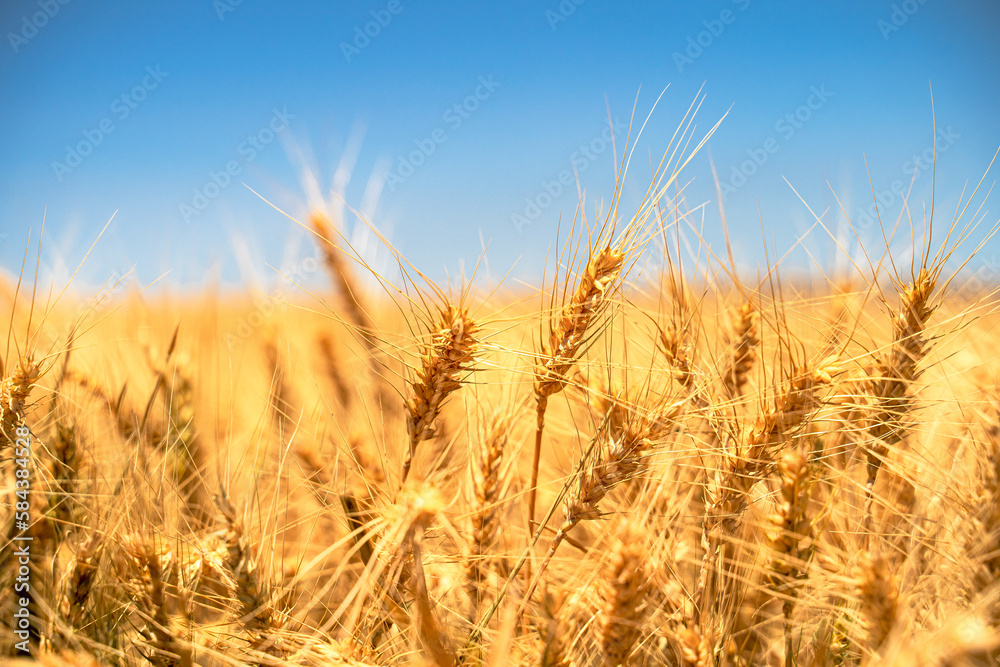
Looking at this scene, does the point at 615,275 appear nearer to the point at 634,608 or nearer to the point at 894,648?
the point at 634,608

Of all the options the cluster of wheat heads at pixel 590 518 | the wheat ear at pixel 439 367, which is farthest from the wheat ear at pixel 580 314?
the wheat ear at pixel 439 367

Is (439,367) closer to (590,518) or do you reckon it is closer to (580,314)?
(580,314)

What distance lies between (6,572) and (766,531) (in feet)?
6.25

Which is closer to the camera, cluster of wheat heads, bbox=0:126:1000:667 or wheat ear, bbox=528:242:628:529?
cluster of wheat heads, bbox=0:126:1000:667

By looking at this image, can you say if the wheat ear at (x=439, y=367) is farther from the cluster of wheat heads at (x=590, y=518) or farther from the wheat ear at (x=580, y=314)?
the wheat ear at (x=580, y=314)

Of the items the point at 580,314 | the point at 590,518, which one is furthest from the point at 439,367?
the point at 590,518

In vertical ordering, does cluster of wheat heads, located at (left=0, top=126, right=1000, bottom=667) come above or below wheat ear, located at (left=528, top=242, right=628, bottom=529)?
below

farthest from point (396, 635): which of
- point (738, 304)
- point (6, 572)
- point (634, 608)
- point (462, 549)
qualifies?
point (738, 304)

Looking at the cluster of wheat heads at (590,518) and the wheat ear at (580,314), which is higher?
the wheat ear at (580,314)

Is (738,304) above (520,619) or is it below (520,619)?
above

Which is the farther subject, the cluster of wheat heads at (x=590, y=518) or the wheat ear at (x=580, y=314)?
the wheat ear at (x=580, y=314)

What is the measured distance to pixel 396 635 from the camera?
110 centimetres

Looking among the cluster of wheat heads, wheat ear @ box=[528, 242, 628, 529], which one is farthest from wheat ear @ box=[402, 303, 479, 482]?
wheat ear @ box=[528, 242, 628, 529]

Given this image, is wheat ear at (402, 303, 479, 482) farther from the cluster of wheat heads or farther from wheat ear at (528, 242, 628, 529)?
wheat ear at (528, 242, 628, 529)
